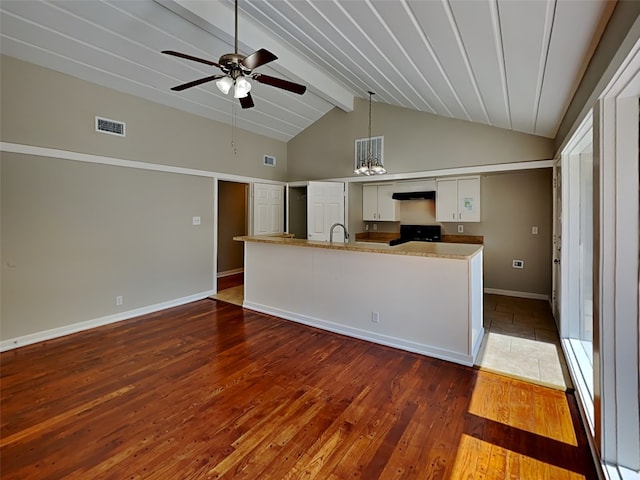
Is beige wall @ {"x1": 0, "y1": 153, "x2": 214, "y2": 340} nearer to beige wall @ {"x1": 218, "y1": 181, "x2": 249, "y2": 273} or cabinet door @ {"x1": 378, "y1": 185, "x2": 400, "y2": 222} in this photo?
beige wall @ {"x1": 218, "y1": 181, "x2": 249, "y2": 273}

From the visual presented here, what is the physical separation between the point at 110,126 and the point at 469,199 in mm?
5651

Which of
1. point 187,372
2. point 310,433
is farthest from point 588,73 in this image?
point 187,372

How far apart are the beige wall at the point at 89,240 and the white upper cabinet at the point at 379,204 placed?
324cm

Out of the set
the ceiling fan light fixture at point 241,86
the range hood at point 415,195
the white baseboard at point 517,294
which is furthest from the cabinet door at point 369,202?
the ceiling fan light fixture at point 241,86

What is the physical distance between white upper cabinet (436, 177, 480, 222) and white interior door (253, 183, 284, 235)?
329 cm

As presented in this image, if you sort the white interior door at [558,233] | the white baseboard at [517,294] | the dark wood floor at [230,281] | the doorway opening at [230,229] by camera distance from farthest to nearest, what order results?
1. the doorway opening at [230,229]
2. the dark wood floor at [230,281]
3. the white baseboard at [517,294]
4. the white interior door at [558,233]

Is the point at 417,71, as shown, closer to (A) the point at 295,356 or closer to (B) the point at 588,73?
(B) the point at 588,73

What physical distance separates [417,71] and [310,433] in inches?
133

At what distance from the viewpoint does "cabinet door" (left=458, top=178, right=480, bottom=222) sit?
5.36 metres

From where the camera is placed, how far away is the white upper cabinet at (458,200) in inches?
212

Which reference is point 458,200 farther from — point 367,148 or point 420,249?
point 420,249

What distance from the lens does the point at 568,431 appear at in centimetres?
199

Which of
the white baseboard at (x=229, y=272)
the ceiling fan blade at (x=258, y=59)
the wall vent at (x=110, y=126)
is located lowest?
the white baseboard at (x=229, y=272)

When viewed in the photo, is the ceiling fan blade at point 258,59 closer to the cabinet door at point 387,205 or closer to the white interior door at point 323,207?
the white interior door at point 323,207
